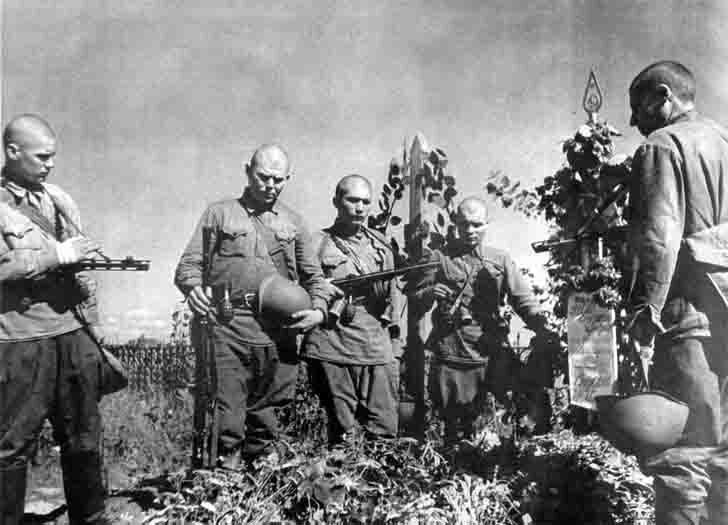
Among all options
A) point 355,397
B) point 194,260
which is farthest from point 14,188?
point 355,397

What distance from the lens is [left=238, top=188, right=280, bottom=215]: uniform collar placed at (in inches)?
181

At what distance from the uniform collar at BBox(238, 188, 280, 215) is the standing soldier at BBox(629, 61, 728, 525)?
234 centimetres

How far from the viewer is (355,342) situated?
4742mm

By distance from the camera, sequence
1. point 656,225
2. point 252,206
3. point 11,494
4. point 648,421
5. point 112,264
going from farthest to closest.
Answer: point 252,206 → point 112,264 → point 11,494 → point 656,225 → point 648,421

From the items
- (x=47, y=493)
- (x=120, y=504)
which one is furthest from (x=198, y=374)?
(x=47, y=493)

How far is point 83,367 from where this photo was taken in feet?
12.5

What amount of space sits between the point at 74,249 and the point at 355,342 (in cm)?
196

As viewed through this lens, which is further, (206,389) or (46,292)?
(206,389)

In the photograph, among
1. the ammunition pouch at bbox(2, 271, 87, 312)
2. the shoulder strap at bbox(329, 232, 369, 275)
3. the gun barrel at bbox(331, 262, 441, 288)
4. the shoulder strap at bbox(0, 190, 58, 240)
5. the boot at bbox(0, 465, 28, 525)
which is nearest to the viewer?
the boot at bbox(0, 465, 28, 525)

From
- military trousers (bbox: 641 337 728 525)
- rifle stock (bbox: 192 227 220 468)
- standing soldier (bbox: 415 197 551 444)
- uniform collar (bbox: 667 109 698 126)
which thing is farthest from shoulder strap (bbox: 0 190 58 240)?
uniform collar (bbox: 667 109 698 126)

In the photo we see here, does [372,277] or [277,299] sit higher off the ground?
[372,277]

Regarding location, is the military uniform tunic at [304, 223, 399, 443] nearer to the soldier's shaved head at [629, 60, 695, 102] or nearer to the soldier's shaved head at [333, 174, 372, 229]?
the soldier's shaved head at [333, 174, 372, 229]

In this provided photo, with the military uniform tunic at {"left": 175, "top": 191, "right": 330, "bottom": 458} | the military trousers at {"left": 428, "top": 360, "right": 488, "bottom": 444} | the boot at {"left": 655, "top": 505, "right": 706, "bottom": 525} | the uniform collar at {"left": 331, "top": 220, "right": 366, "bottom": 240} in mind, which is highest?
the uniform collar at {"left": 331, "top": 220, "right": 366, "bottom": 240}

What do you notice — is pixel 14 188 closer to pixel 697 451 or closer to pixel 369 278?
pixel 369 278
